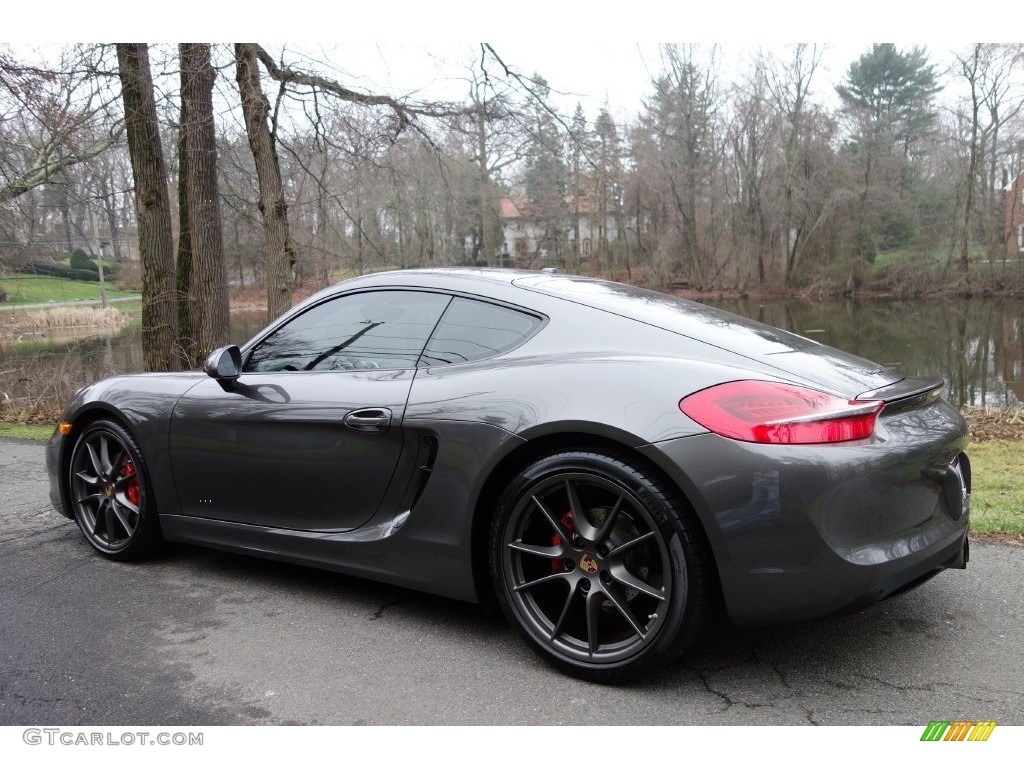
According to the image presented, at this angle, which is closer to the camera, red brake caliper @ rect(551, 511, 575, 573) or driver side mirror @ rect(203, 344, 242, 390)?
red brake caliper @ rect(551, 511, 575, 573)

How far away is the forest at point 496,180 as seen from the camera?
11.1 m

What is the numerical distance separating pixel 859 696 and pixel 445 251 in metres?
35.2

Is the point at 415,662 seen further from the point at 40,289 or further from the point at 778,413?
the point at 40,289

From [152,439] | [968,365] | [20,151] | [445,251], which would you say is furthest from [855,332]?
[152,439]

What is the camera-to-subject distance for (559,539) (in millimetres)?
2725

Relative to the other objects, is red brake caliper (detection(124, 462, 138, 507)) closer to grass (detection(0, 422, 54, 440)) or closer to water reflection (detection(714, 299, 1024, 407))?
grass (detection(0, 422, 54, 440))

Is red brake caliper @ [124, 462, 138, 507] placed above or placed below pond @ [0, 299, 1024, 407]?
above

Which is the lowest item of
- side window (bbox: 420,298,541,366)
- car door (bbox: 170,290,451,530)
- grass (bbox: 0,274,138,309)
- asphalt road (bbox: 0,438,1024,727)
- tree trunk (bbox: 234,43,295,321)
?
asphalt road (bbox: 0,438,1024,727)

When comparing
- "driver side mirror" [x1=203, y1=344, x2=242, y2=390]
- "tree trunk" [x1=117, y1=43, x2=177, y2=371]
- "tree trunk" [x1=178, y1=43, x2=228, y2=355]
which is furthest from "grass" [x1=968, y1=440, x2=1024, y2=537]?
"tree trunk" [x1=117, y1=43, x2=177, y2=371]

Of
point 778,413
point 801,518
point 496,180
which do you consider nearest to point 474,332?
point 778,413

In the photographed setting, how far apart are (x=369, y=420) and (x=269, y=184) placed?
9074mm

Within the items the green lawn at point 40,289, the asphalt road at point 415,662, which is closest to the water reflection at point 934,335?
the asphalt road at point 415,662
